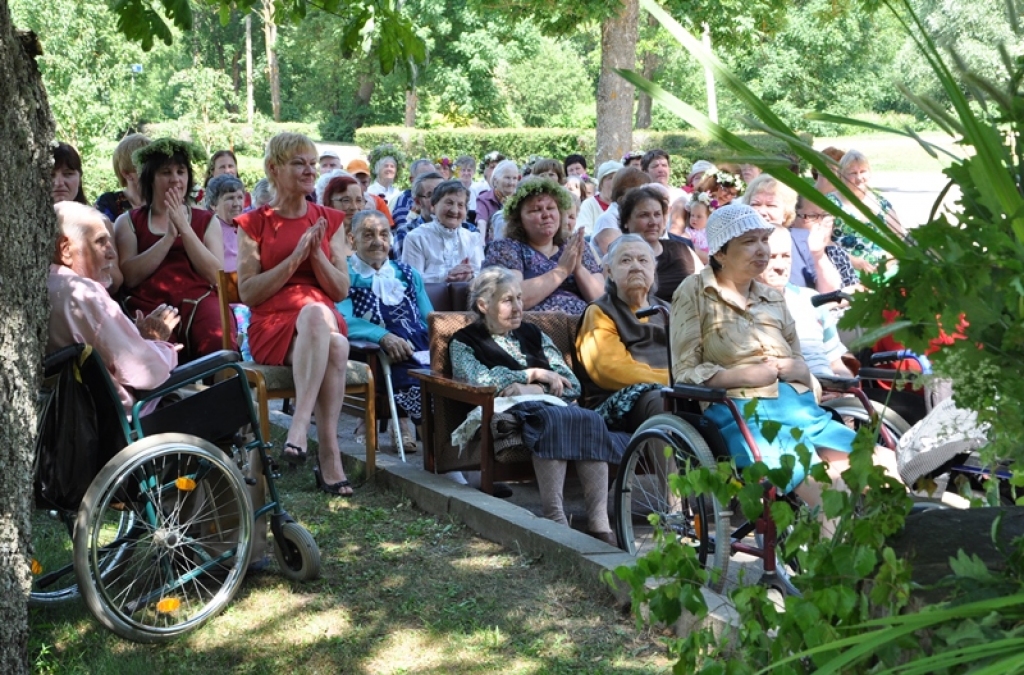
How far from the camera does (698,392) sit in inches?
183

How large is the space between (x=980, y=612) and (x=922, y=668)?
14 centimetres

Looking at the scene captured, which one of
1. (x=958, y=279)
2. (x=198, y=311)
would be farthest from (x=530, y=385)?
(x=958, y=279)

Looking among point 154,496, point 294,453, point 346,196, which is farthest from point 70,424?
point 346,196

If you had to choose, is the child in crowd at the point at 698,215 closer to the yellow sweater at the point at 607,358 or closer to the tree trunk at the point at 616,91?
the yellow sweater at the point at 607,358

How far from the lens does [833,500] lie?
1900 millimetres

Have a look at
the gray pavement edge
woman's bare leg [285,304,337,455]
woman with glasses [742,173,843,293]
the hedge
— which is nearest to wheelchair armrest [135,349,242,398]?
the gray pavement edge

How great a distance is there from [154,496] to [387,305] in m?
3.16

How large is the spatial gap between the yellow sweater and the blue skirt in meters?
1.08

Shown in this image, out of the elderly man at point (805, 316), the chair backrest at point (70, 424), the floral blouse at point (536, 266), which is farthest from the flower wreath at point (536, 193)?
the chair backrest at point (70, 424)

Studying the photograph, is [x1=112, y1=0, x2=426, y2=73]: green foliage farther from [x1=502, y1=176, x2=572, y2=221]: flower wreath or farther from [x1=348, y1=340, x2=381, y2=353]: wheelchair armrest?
[x1=502, y1=176, x2=572, y2=221]: flower wreath

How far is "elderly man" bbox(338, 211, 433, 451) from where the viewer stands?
7.18 m

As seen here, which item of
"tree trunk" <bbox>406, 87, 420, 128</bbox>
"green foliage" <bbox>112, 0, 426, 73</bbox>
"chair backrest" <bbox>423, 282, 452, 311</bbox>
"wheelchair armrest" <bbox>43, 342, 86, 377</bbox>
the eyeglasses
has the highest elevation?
"tree trunk" <bbox>406, 87, 420, 128</bbox>

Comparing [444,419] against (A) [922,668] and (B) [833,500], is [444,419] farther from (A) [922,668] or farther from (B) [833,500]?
(A) [922,668]

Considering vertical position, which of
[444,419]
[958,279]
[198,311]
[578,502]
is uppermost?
[958,279]
